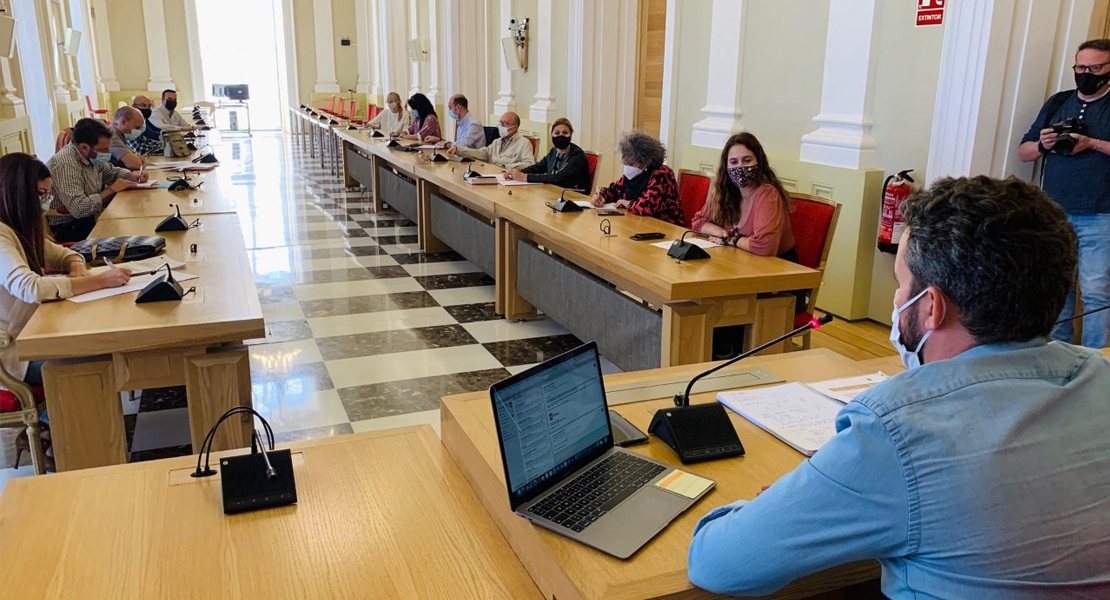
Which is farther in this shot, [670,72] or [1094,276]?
[670,72]

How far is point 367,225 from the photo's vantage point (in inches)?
306

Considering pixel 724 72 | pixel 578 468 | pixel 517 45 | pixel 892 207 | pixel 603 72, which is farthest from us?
pixel 517 45

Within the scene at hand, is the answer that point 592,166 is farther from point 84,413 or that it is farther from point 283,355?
point 84,413

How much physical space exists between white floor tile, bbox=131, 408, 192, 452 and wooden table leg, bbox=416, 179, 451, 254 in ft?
10.6

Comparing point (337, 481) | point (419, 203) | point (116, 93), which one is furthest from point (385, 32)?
point (337, 481)

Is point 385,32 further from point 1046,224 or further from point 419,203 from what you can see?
point 1046,224

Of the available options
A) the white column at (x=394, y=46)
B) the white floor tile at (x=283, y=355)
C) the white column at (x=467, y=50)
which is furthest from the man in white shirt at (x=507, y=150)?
the white column at (x=394, y=46)

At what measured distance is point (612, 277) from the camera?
361 cm

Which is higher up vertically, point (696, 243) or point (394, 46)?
point (394, 46)

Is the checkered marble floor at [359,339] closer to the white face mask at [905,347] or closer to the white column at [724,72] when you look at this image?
the white column at [724,72]

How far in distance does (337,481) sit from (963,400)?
1.10m

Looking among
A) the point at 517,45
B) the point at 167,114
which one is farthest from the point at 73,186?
the point at 167,114

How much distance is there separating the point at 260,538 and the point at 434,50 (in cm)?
1158

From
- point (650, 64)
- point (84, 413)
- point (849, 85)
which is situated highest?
point (650, 64)
